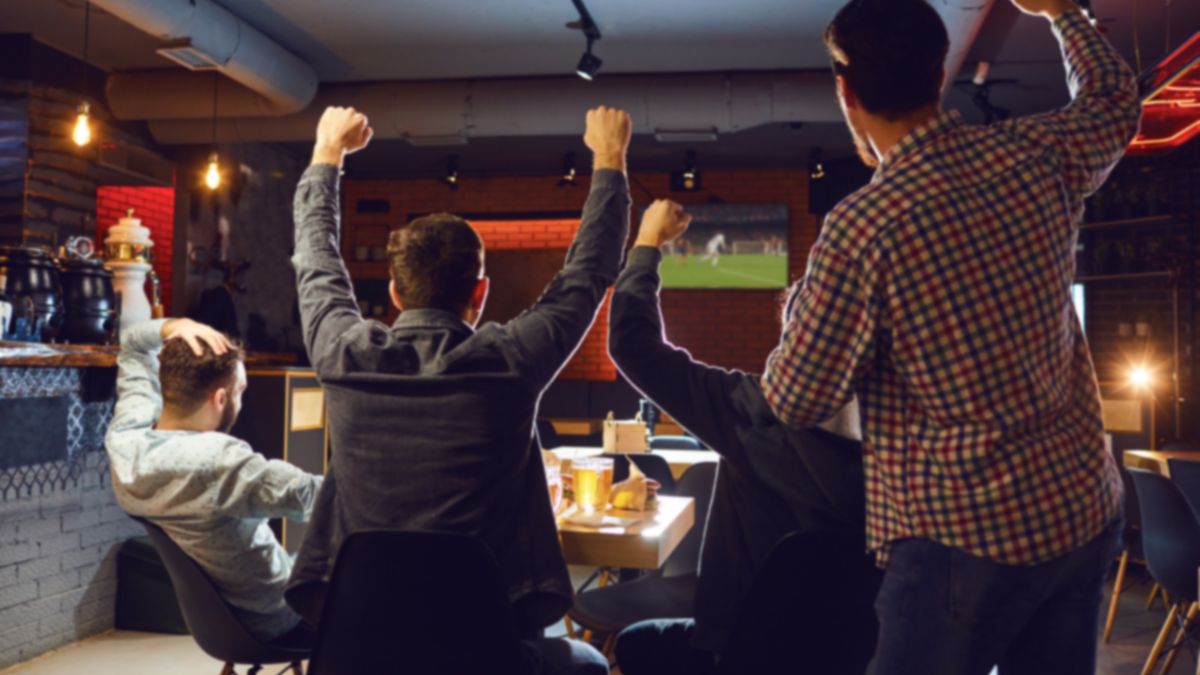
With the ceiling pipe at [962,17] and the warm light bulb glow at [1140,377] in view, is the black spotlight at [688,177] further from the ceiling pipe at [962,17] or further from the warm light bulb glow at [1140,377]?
the warm light bulb glow at [1140,377]

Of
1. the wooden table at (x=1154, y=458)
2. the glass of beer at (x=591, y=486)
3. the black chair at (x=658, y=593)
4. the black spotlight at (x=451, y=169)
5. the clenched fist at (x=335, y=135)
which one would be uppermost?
the black spotlight at (x=451, y=169)

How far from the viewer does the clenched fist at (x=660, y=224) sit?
154 cm

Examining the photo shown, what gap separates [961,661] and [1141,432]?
6076 mm

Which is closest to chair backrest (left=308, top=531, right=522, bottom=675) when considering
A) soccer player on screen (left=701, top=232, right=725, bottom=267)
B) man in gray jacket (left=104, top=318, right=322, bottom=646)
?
man in gray jacket (left=104, top=318, right=322, bottom=646)

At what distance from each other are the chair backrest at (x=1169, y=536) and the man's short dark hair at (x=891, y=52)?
2820mm

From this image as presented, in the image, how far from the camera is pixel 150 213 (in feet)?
28.3

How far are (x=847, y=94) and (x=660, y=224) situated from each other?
425 mm

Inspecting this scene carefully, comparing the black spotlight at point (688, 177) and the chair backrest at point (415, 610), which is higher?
the black spotlight at point (688, 177)

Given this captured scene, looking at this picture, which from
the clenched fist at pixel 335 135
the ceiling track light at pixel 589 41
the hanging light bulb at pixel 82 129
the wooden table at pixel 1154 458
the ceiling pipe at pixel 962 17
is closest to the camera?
the clenched fist at pixel 335 135

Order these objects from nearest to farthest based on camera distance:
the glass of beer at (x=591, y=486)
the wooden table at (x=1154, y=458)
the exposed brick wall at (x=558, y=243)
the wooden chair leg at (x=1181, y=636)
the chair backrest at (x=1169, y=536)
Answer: the glass of beer at (x=591, y=486) → the chair backrest at (x=1169, y=536) → the wooden chair leg at (x=1181, y=636) → the wooden table at (x=1154, y=458) → the exposed brick wall at (x=558, y=243)

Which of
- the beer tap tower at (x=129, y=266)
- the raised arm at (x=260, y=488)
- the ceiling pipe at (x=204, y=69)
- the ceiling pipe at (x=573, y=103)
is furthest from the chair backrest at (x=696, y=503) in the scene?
the ceiling pipe at (x=573, y=103)

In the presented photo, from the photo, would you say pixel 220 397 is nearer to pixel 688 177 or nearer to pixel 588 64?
pixel 588 64

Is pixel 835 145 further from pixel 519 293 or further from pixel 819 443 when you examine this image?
pixel 819 443

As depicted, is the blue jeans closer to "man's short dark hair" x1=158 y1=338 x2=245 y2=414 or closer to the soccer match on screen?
"man's short dark hair" x1=158 y1=338 x2=245 y2=414
